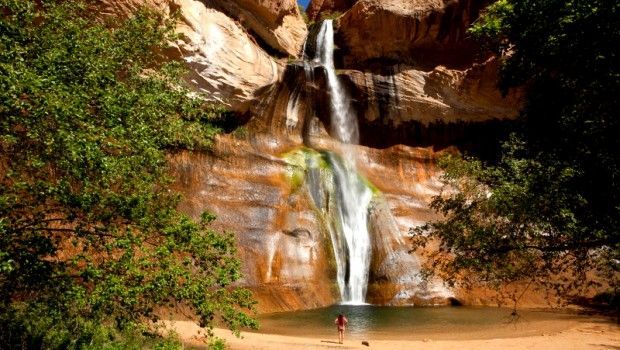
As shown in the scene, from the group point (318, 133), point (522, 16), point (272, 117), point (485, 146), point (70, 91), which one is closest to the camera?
point (70, 91)

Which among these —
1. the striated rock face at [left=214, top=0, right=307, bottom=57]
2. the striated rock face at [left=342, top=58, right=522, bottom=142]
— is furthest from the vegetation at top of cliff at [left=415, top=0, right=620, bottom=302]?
the striated rock face at [left=342, top=58, right=522, bottom=142]

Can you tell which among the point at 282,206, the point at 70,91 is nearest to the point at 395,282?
the point at 282,206

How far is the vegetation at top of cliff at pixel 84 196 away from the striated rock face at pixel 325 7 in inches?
A: 1487

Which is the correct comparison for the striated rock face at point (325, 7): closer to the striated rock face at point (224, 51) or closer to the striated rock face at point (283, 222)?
the striated rock face at point (224, 51)

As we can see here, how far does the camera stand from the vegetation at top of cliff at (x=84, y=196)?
6.66 m

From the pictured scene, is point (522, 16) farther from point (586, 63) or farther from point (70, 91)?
point (70, 91)

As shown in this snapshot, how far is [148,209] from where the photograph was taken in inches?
302

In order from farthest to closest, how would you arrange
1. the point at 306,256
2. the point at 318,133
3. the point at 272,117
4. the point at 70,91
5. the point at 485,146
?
the point at 485,146, the point at 318,133, the point at 272,117, the point at 306,256, the point at 70,91

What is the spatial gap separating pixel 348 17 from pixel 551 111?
86.1ft

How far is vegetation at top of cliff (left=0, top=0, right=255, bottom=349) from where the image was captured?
666 cm

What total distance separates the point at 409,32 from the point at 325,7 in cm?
1429

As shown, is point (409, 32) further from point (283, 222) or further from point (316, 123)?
point (283, 222)

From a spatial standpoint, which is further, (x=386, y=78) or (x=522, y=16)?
(x=386, y=78)

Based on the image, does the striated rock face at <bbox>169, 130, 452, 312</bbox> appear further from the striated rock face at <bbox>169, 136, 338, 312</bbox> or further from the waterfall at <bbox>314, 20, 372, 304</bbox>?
the waterfall at <bbox>314, 20, 372, 304</bbox>
